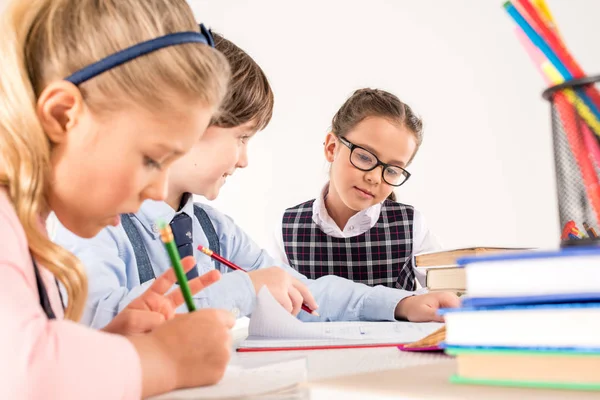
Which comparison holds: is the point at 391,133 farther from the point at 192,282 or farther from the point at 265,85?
the point at 192,282

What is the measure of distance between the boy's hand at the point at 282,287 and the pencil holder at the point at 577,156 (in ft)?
2.04

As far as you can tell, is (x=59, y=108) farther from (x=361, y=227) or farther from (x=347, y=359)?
(x=361, y=227)

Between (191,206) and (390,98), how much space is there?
985mm

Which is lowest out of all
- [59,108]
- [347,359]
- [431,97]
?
[347,359]

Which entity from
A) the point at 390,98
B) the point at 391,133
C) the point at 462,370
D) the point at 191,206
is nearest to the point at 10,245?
the point at 462,370

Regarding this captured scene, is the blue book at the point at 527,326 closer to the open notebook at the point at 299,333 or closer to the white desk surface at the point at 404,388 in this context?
the white desk surface at the point at 404,388

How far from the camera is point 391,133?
80.0 inches

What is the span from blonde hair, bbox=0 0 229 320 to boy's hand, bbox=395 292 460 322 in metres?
0.70

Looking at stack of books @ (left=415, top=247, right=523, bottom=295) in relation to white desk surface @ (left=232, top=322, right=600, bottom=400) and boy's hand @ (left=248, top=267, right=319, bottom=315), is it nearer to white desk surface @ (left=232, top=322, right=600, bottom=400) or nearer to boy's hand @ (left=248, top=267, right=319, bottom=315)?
boy's hand @ (left=248, top=267, right=319, bottom=315)

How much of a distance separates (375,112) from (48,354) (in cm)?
170

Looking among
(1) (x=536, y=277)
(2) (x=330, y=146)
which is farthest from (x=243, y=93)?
(1) (x=536, y=277)

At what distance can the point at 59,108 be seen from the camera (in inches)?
26.0

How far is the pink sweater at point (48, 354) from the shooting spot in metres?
0.49

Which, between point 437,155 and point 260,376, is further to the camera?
point 437,155
